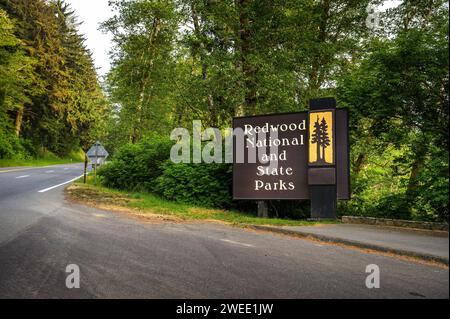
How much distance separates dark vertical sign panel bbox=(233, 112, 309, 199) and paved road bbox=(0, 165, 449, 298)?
2798mm

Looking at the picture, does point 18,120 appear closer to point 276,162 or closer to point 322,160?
point 276,162

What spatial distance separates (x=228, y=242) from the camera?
7.00 meters

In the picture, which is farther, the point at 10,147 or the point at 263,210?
the point at 10,147

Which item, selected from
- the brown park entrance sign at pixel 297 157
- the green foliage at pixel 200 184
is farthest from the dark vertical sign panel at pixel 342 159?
the green foliage at pixel 200 184

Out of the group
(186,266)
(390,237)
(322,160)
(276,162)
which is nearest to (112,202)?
(276,162)

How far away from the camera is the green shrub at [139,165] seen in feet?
55.0

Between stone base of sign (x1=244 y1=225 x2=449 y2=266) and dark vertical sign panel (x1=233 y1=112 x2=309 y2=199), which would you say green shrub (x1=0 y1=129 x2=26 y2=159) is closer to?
dark vertical sign panel (x1=233 y1=112 x2=309 y2=199)

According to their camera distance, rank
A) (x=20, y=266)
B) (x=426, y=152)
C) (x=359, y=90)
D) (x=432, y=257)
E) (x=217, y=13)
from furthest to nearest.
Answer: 1. (x=217, y=13)
2. (x=359, y=90)
3. (x=426, y=152)
4. (x=432, y=257)
5. (x=20, y=266)

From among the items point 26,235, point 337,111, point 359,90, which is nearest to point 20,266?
point 26,235

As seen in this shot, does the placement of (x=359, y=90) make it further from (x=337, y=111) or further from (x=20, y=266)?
(x=20, y=266)

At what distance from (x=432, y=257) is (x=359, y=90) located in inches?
283

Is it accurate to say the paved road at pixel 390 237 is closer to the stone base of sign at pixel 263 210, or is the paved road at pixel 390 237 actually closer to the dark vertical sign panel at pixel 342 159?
the dark vertical sign panel at pixel 342 159

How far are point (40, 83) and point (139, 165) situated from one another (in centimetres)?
2640

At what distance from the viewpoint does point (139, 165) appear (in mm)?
17406
